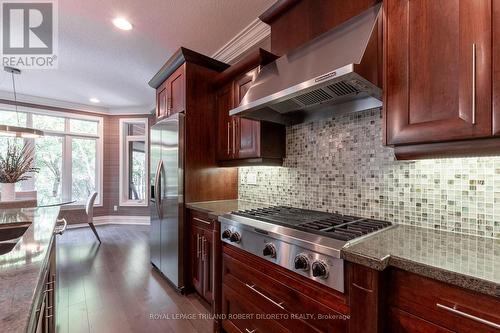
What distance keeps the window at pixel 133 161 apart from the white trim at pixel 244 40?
3.66 m

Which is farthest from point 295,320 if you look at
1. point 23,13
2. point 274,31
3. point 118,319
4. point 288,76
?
point 23,13

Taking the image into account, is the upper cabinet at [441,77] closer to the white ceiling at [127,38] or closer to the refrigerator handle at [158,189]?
the white ceiling at [127,38]

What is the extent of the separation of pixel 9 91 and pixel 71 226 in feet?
9.91

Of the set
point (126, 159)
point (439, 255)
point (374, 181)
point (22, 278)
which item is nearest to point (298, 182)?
point (374, 181)

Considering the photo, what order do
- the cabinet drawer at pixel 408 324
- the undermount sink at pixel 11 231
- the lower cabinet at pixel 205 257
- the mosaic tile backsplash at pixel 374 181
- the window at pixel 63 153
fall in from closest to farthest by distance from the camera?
the cabinet drawer at pixel 408 324 → the mosaic tile backsplash at pixel 374 181 → the undermount sink at pixel 11 231 → the lower cabinet at pixel 205 257 → the window at pixel 63 153

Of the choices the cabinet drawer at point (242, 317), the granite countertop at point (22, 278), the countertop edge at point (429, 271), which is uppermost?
the granite countertop at point (22, 278)

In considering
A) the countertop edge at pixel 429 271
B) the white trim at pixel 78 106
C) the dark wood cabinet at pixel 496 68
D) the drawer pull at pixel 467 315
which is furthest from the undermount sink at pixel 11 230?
the white trim at pixel 78 106

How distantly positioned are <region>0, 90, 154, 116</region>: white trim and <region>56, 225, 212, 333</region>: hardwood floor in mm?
3229

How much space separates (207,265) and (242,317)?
68 cm

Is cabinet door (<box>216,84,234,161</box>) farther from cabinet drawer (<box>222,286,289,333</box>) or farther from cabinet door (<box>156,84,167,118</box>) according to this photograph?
cabinet drawer (<box>222,286,289,333</box>)

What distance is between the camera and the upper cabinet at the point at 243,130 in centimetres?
205

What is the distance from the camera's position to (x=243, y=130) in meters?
2.23

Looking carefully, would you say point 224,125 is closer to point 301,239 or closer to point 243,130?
point 243,130

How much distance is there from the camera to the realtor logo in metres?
2.25
